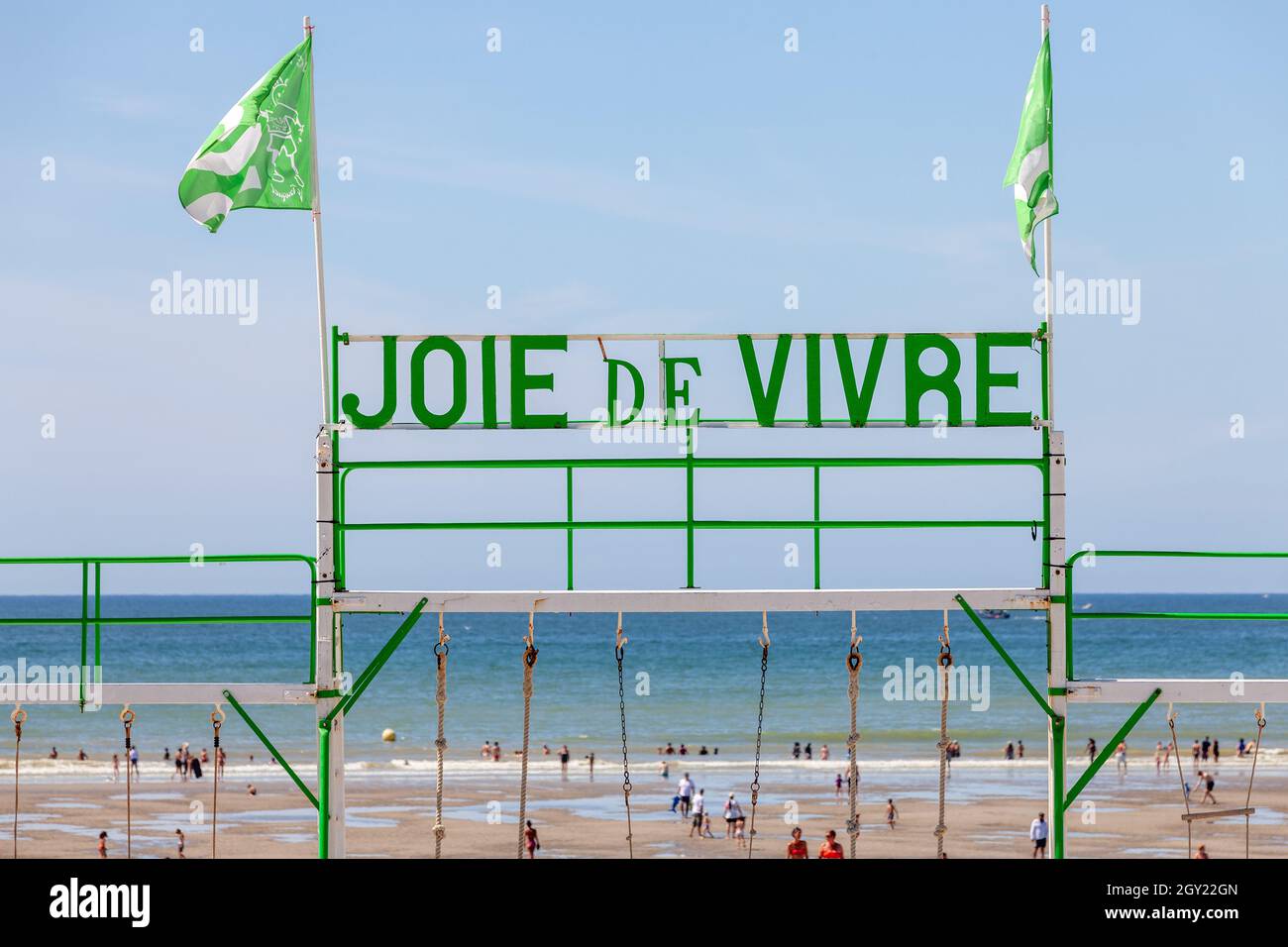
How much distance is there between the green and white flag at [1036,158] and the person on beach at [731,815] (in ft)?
89.9

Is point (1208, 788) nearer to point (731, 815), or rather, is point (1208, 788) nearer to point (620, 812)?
point (731, 815)

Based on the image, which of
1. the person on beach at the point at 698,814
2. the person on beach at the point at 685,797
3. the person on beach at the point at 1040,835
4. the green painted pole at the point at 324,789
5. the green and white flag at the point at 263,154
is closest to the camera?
the green painted pole at the point at 324,789

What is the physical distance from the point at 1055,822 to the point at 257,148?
29.6ft

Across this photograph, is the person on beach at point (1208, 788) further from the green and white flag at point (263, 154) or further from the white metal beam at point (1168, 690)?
the green and white flag at point (263, 154)

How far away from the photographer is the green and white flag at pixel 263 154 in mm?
13648

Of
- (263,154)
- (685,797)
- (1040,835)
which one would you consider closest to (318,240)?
(263,154)

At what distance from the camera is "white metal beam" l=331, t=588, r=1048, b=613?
42.8 ft

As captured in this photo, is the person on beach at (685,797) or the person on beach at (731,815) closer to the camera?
the person on beach at (731,815)

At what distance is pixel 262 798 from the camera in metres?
44.4

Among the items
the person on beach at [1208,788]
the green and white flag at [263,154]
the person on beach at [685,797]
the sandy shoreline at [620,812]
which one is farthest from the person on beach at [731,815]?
the green and white flag at [263,154]

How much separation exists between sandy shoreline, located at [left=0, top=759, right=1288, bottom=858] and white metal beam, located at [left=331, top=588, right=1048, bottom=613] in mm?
23717

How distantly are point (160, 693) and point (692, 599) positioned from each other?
470 centimetres

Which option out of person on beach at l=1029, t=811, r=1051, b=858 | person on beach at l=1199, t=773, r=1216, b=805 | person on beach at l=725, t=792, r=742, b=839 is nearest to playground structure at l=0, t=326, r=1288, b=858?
person on beach at l=1029, t=811, r=1051, b=858

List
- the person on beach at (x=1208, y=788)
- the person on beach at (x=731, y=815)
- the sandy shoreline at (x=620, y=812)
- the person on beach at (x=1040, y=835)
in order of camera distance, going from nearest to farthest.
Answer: the person on beach at (x=1040, y=835) < the sandy shoreline at (x=620, y=812) < the person on beach at (x=731, y=815) < the person on beach at (x=1208, y=788)
